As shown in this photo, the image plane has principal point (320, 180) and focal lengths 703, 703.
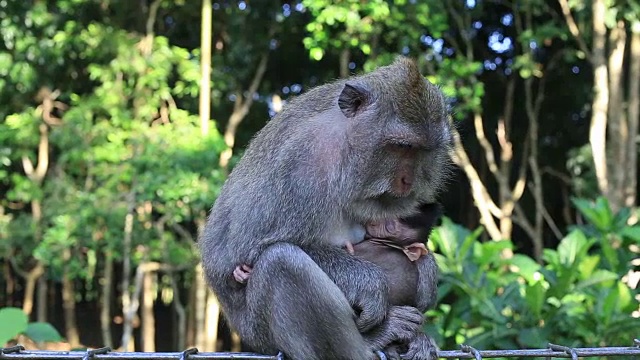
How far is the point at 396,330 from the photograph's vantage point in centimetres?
287

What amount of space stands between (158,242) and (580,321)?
6.91 meters

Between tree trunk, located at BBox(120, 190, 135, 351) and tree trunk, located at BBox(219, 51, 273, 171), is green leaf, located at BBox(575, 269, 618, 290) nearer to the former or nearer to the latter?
tree trunk, located at BBox(120, 190, 135, 351)

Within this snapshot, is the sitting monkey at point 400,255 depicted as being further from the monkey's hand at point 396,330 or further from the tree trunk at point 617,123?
the tree trunk at point 617,123

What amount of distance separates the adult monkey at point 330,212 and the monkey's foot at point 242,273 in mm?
23

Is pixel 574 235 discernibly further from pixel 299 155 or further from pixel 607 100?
pixel 607 100

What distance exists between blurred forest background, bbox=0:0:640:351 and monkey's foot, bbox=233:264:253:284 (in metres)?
4.19

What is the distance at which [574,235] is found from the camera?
4930 millimetres

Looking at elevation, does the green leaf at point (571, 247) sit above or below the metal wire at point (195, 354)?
below

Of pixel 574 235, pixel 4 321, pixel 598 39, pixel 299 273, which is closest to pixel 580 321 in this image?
pixel 574 235

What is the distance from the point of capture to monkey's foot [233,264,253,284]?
3.06 metres

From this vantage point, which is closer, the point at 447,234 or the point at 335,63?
the point at 447,234

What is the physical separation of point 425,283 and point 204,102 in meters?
7.14

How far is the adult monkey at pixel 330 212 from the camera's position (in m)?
2.82

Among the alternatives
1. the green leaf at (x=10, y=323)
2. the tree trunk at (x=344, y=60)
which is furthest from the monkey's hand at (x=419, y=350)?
the tree trunk at (x=344, y=60)
